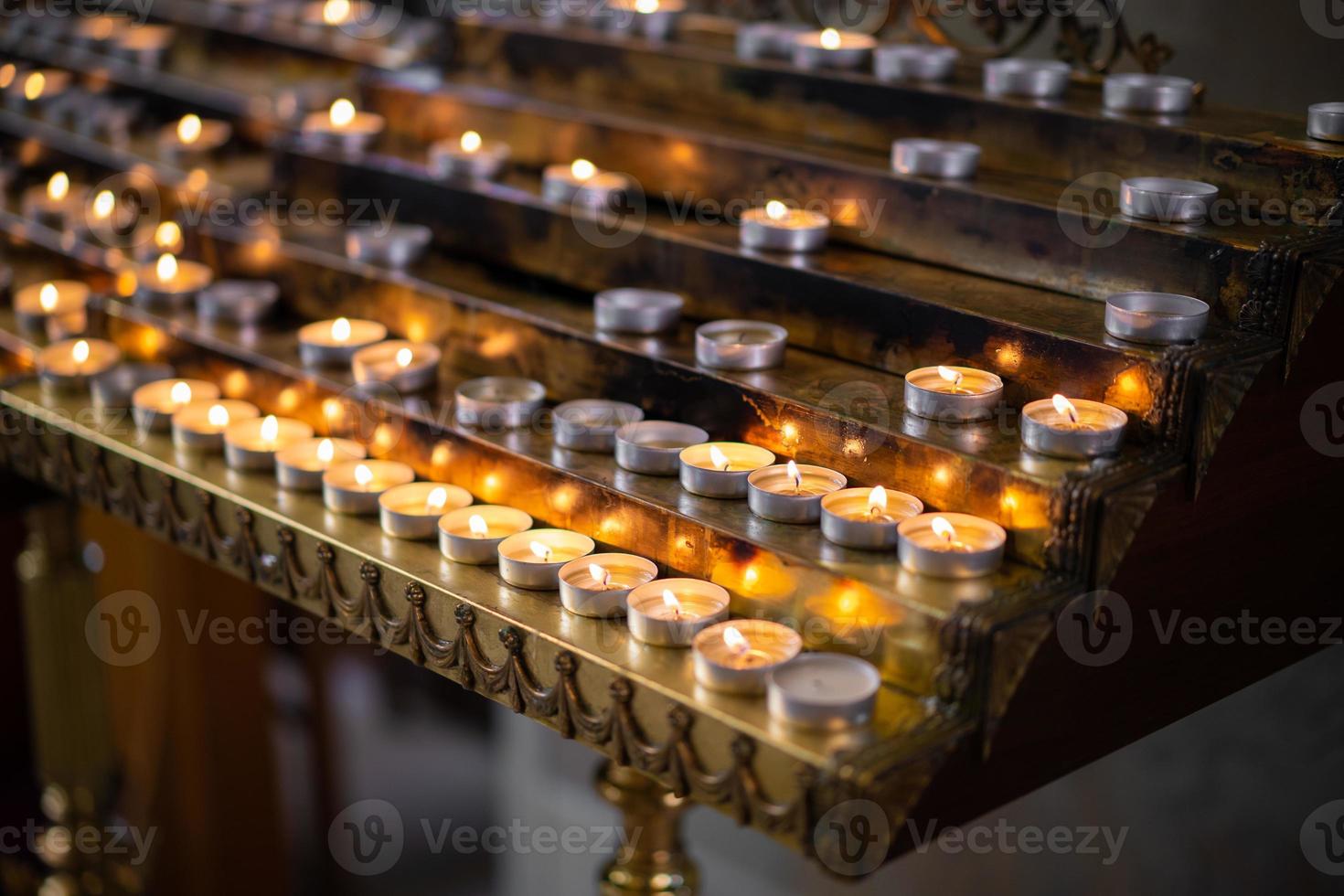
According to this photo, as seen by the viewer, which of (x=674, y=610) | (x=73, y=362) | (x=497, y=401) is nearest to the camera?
(x=674, y=610)

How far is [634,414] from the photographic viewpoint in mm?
2520

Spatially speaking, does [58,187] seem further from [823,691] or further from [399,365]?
[823,691]

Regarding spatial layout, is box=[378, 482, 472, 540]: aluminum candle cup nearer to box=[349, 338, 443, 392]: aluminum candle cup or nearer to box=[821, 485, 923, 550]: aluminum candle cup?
box=[349, 338, 443, 392]: aluminum candle cup

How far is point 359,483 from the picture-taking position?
255 centimetres

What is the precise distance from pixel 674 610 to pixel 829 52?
1374 mm

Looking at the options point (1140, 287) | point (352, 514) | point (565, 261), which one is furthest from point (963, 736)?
point (565, 261)

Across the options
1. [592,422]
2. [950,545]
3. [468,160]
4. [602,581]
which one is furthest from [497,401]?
[950,545]

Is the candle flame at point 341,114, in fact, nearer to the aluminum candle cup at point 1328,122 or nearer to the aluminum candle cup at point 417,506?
the aluminum candle cup at point 417,506

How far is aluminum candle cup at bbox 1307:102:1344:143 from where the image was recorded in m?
2.40

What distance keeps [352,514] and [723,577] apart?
0.66m

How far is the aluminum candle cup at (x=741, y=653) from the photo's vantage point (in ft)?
6.37

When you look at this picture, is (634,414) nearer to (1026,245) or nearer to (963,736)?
(1026,245)

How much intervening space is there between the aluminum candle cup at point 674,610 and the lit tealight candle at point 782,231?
72 cm

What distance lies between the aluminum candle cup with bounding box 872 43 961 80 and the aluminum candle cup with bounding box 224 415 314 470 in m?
1.22
